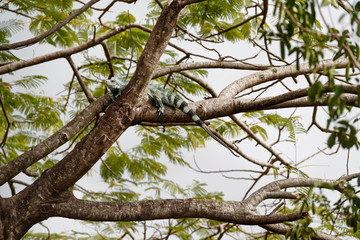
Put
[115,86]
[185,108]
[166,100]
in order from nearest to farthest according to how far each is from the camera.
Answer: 1. [185,108]
2. [166,100]
3. [115,86]

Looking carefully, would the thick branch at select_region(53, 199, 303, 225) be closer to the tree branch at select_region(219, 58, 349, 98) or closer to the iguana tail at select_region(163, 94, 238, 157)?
the iguana tail at select_region(163, 94, 238, 157)

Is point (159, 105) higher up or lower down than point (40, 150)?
higher up

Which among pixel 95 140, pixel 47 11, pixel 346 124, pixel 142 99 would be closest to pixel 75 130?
pixel 95 140

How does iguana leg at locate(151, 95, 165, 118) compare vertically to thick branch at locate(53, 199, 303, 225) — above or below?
above

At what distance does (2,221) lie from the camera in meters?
3.51

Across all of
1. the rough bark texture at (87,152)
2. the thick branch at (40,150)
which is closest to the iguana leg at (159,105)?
the rough bark texture at (87,152)

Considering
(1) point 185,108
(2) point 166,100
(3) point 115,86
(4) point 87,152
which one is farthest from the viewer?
(3) point 115,86

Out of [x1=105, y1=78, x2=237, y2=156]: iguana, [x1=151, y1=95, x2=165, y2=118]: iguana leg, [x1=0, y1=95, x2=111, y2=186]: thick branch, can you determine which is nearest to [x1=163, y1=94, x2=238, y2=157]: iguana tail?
[x1=105, y1=78, x2=237, y2=156]: iguana

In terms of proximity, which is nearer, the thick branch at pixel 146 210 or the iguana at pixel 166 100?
the thick branch at pixel 146 210

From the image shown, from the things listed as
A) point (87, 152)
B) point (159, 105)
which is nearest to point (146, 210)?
point (87, 152)

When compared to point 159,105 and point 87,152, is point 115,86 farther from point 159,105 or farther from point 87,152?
point 87,152

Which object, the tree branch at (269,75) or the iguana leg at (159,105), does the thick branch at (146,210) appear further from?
the tree branch at (269,75)

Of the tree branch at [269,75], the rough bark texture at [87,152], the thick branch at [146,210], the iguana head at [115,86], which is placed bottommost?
the thick branch at [146,210]

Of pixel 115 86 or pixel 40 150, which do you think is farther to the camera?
pixel 115 86
